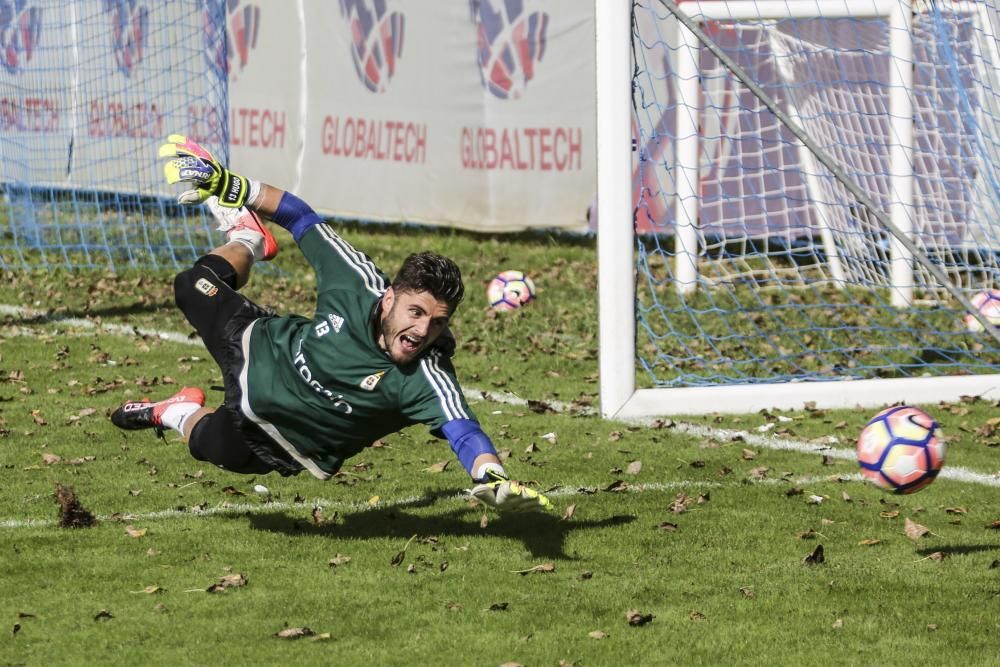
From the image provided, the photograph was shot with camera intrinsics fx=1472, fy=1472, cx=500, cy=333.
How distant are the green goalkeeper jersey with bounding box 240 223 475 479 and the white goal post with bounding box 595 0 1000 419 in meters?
2.91

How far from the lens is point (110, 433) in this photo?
877cm

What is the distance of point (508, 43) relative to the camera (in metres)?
17.3

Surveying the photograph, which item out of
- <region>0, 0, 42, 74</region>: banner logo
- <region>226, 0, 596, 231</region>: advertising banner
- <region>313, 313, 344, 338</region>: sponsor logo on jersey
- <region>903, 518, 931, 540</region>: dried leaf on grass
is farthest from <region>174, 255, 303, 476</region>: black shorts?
<region>226, 0, 596, 231</region>: advertising banner

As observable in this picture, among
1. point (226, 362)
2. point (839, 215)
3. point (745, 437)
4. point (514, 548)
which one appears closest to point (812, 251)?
point (839, 215)

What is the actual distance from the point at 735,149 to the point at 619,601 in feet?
31.8

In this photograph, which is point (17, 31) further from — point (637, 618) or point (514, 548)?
point (637, 618)

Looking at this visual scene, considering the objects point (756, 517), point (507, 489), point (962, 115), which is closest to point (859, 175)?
point (962, 115)

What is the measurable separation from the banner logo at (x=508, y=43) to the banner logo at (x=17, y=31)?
4969 millimetres

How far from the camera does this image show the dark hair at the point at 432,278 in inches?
234

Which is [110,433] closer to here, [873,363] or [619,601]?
[619,601]

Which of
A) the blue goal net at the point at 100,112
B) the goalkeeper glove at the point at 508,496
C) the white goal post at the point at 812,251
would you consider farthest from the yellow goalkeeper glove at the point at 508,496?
the blue goal net at the point at 100,112

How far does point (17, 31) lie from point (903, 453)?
39.3 feet

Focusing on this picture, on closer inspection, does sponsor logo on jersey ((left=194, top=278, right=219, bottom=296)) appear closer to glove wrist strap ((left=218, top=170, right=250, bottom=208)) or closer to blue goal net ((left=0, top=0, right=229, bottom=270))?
glove wrist strap ((left=218, top=170, right=250, bottom=208))

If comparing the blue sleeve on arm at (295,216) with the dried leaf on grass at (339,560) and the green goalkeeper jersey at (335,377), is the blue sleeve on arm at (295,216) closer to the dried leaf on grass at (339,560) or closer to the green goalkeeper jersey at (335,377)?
the green goalkeeper jersey at (335,377)
